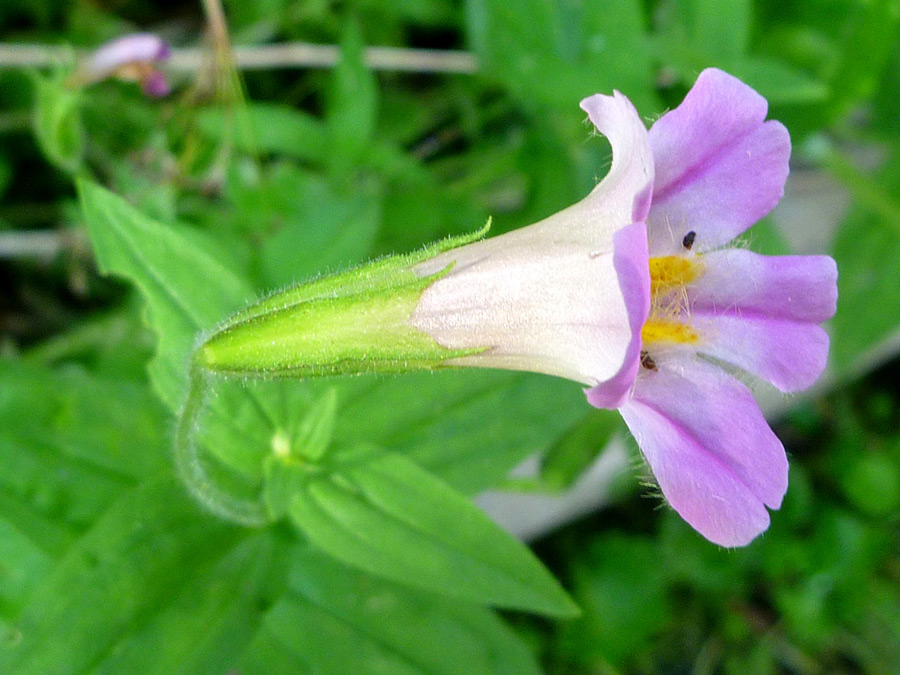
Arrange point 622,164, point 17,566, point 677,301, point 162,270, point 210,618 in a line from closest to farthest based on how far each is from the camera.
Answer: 1. point 622,164
2. point 677,301
3. point 210,618
4. point 162,270
5. point 17,566

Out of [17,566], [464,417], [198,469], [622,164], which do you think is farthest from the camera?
[464,417]

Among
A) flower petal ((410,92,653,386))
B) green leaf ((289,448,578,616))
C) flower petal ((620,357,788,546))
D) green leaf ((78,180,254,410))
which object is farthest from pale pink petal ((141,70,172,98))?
flower petal ((620,357,788,546))

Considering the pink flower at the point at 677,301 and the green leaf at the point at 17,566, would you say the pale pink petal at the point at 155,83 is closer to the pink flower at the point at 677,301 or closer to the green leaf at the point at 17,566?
the green leaf at the point at 17,566

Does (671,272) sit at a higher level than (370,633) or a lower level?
higher

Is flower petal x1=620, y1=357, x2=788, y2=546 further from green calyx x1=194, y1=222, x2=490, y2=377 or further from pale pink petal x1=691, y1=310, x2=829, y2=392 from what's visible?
green calyx x1=194, y1=222, x2=490, y2=377

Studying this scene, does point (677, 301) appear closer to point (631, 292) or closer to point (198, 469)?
point (631, 292)

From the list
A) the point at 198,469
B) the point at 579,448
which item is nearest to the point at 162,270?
the point at 198,469

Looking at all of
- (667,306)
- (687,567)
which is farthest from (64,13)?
(687,567)
